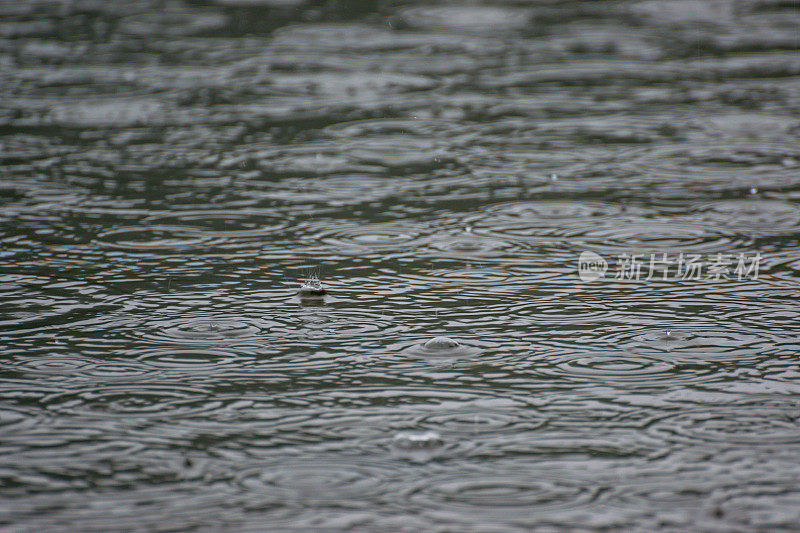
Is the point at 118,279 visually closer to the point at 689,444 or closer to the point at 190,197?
the point at 190,197

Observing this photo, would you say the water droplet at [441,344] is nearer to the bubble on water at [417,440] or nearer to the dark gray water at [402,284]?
the dark gray water at [402,284]

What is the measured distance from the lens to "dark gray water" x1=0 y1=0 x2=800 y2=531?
1771 millimetres

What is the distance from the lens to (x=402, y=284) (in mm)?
2791

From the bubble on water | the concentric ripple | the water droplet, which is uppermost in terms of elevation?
the water droplet

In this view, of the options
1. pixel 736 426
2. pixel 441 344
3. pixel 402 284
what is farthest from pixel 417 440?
pixel 402 284

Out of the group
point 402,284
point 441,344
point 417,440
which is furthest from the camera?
point 402,284

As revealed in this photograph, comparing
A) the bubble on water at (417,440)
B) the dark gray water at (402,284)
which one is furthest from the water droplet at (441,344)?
the bubble on water at (417,440)

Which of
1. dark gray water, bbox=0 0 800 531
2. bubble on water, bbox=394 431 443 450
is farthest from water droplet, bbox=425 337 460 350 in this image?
bubble on water, bbox=394 431 443 450

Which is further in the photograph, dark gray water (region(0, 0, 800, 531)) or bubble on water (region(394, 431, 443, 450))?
bubble on water (region(394, 431, 443, 450))

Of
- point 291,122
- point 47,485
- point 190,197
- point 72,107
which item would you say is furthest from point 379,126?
point 47,485

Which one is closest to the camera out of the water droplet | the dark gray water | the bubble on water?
the dark gray water

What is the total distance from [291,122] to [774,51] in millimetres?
2611

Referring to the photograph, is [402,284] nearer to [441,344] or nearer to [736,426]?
[441,344]

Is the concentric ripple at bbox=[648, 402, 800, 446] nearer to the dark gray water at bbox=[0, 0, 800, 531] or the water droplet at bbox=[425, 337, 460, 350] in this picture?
the dark gray water at bbox=[0, 0, 800, 531]
